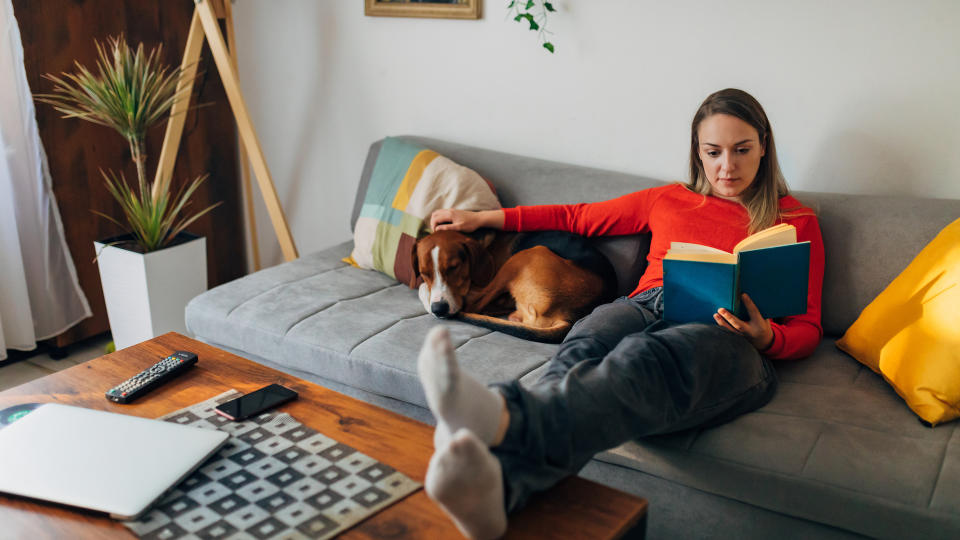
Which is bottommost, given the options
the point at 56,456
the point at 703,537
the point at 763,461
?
the point at 703,537

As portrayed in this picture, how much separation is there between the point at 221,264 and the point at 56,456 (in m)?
2.30

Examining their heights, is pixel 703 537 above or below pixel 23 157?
below

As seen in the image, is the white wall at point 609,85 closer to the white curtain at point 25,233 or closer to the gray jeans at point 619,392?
the gray jeans at point 619,392

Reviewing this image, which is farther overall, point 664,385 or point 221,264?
point 221,264

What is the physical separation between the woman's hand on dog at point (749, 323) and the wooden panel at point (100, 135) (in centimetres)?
241

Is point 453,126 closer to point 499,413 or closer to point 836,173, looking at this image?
point 836,173

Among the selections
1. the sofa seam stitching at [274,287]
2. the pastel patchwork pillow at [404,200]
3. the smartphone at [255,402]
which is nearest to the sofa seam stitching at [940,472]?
the smartphone at [255,402]

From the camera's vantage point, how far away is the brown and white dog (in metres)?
2.06

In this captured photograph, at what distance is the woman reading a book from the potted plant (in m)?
1.04

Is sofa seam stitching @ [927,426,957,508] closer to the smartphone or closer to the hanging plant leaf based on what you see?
the smartphone

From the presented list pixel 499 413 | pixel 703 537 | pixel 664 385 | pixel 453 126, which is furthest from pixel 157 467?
pixel 453 126

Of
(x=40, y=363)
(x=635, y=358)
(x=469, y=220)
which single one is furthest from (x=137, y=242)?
(x=635, y=358)

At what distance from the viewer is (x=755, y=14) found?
2125mm

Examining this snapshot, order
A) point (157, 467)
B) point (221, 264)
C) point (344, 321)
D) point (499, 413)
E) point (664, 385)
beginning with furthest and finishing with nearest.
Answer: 1. point (221, 264)
2. point (344, 321)
3. point (664, 385)
4. point (157, 467)
5. point (499, 413)
